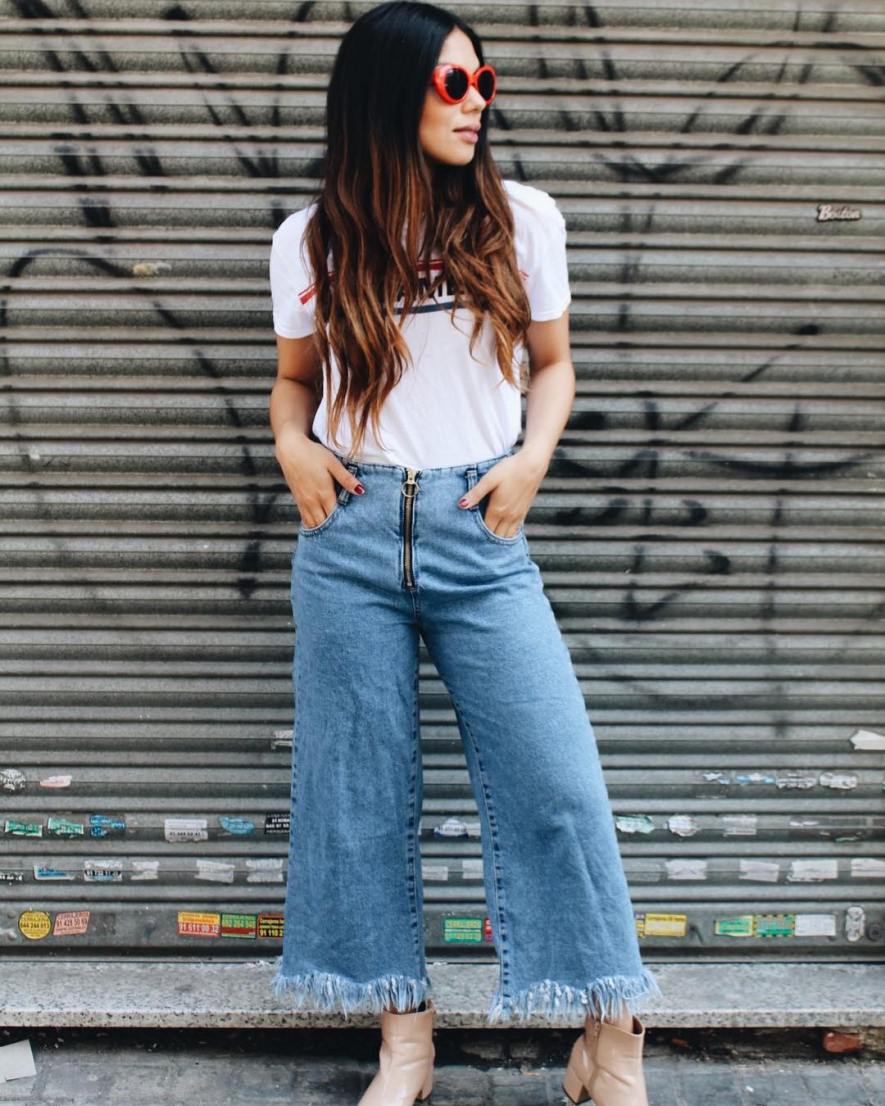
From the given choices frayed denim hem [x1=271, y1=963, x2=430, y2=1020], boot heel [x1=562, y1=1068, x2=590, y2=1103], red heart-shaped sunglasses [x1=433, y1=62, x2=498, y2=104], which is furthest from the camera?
boot heel [x1=562, y1=1068, x2=590, y2=1103]

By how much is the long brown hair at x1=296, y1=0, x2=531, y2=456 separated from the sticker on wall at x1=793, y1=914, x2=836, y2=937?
1753mm

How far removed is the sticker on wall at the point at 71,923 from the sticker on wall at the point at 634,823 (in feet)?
4.73

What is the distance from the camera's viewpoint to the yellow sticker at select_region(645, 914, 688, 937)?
2990 mm

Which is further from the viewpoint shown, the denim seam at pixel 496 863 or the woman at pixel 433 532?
the denim seam at pixel 496 863

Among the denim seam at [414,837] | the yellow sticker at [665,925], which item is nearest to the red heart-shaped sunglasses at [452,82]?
the denim seam at [414,837]

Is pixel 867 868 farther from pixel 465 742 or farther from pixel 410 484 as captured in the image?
pixel 410 484

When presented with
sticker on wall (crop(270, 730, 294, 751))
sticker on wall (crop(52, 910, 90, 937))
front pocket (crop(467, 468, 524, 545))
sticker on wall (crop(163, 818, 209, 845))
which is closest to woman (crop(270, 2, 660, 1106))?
front pocket (crop(467, 468, 524, 545))

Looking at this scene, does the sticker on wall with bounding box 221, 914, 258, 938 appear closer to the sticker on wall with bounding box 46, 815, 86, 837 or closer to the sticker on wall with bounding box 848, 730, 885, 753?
the sticker on wall with bounding box 46, 815, 86, 837

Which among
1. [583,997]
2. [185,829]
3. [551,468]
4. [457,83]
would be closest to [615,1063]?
[583,997]

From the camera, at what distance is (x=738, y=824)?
299cm

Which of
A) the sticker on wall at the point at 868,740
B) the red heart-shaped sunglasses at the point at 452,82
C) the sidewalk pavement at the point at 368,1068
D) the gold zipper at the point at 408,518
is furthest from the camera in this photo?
the sticker on wall at the point at 868,740

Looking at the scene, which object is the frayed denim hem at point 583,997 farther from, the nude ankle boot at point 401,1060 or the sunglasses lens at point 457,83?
the sunglasses lens at point 457,83

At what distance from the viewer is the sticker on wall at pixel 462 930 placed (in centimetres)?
298

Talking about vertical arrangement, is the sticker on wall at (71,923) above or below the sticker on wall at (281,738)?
below
